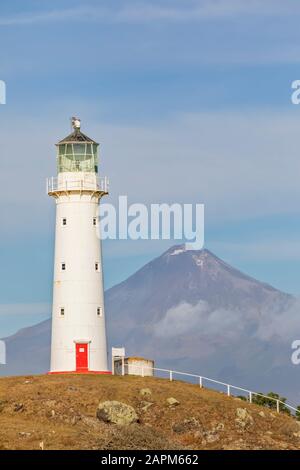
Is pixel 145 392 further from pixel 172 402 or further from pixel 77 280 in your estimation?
pixel 77 280

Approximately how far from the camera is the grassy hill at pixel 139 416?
2955 inches

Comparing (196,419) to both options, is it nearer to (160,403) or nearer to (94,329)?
(160,403)

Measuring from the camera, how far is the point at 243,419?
86625 millimetres

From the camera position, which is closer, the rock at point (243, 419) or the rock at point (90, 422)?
the rock at point (90, 422)

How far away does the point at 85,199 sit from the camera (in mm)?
97688

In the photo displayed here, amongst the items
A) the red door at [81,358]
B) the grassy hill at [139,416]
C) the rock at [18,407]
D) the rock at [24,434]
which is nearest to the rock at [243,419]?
the grassy hill at [139,416]

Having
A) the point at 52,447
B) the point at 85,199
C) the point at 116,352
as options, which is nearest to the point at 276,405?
the point at 116,352

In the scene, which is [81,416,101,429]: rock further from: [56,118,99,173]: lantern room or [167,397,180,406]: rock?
[56,118,99,173]: lantern room

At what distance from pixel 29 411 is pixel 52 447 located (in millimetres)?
11517

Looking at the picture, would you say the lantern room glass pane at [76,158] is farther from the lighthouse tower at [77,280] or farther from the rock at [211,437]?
the rock at [211,437]

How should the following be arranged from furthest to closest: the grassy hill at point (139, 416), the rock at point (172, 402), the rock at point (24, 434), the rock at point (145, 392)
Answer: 1. the rock at point (145, 392)
2. the rock at point (172, 402)
3. the grassy hill at point (139, 416)
4. the rock at point (24, 434)

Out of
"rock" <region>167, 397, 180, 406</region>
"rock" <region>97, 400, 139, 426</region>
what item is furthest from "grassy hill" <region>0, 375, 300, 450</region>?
"rock" <region>97, 400, 139, 426</region>

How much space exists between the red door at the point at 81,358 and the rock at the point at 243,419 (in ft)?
41.8

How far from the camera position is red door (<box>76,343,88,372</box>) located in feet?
314
